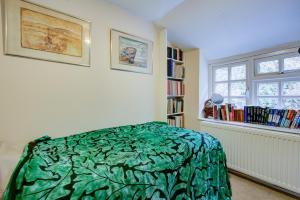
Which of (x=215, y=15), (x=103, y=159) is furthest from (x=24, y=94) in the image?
(x=215, y=15)

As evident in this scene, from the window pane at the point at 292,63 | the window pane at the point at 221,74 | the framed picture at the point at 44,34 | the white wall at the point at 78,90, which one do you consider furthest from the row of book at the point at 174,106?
the window pane at the point at 292,63

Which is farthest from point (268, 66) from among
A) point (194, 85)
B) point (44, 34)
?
point (44, 34)

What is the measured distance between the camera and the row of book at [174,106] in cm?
259

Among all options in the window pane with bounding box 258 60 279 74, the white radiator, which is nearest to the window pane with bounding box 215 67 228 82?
the window pane with bounding box 258 60 279 74

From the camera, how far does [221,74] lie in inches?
110

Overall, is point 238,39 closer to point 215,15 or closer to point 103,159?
point 215,15

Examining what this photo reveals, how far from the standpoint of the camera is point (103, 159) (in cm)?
97

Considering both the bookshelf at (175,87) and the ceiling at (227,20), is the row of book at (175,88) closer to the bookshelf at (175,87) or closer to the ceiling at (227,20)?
the bookshelf at (175,87)

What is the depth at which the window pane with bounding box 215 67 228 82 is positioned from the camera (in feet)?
8.96

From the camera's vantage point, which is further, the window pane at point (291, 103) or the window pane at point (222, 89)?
the window pane at point (222, 89)

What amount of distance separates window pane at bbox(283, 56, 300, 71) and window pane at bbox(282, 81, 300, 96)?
0.18 metres

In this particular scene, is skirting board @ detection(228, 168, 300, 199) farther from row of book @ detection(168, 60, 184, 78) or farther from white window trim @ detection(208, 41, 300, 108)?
row of book @ detection(168, 60, 184, 78)

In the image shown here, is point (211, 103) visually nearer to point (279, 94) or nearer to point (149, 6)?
point (279, 94)

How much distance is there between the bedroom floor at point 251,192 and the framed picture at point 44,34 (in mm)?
2252
